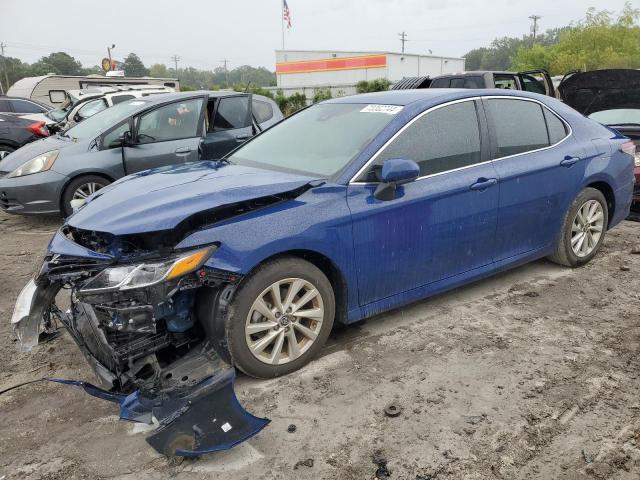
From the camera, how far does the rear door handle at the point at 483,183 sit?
3760 mm

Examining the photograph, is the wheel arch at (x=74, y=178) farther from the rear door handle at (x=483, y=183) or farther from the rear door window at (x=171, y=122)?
the rear door handle at (x=483, y=183)

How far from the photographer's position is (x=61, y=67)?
3041 inches

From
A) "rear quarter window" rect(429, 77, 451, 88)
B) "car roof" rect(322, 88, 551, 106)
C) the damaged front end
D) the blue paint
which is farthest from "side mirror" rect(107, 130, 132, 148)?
"rear quarter window" rect(429, 77, 451, 88)

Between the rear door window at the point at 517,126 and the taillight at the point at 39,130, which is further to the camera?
the taillight at the point at 39,130

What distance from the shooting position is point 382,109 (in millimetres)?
3764

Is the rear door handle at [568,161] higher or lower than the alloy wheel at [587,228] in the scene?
higher

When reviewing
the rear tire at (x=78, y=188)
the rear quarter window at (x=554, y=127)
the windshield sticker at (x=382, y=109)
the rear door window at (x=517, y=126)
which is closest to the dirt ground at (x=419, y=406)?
the rear door window at (x=517, y=126)

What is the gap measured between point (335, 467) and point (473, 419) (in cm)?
80

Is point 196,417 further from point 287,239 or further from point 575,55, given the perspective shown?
point 575,55

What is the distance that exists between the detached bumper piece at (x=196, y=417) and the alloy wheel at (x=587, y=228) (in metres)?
3.49

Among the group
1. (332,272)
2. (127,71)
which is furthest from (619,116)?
(127,71)

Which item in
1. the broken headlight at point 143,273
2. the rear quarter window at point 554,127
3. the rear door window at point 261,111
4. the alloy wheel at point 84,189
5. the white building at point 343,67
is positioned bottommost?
the alloy wheel at point 84,189

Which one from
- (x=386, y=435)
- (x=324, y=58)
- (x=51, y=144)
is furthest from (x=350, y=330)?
(x=324, y=58)

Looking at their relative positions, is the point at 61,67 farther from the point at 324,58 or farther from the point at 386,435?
the point at 386,435
